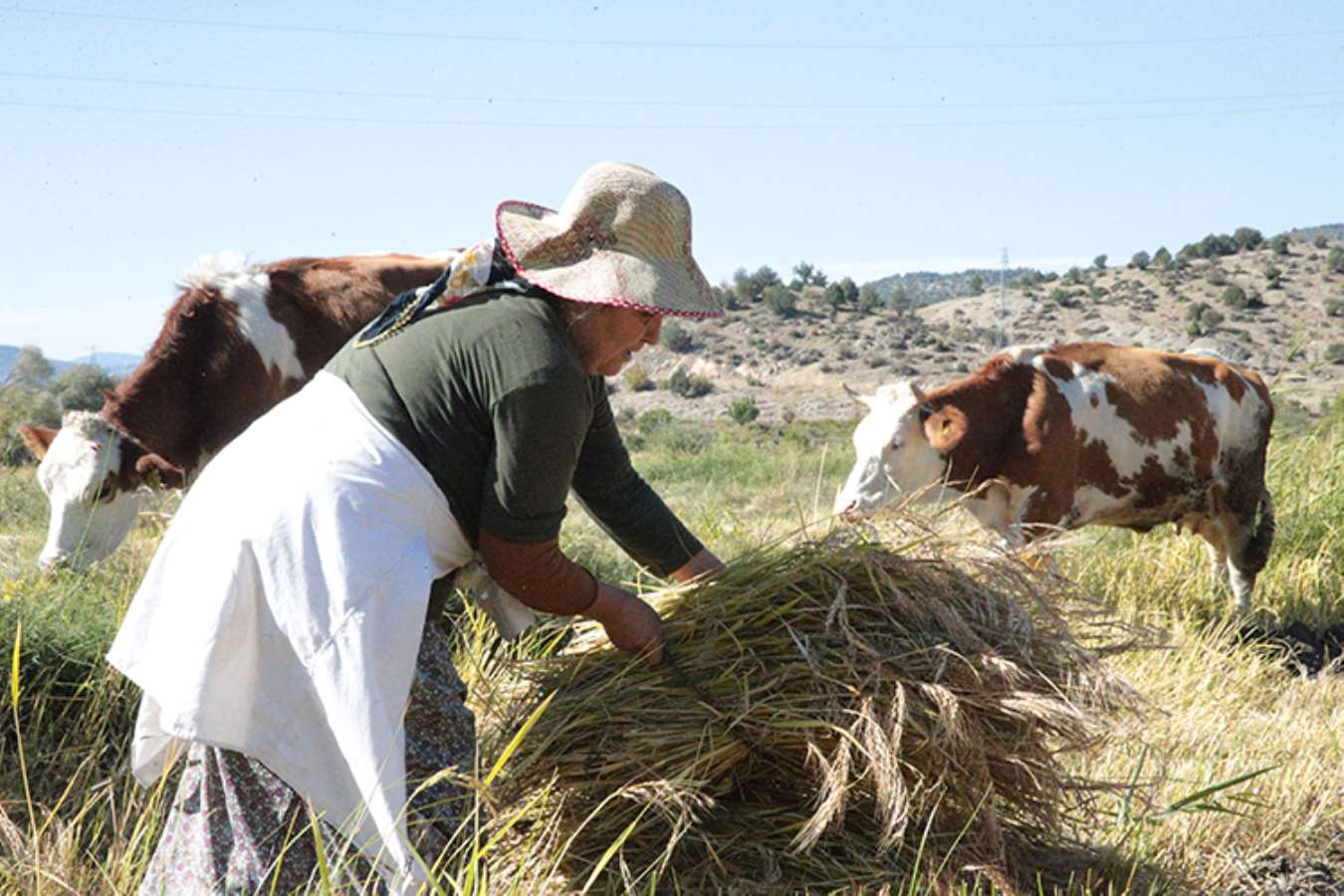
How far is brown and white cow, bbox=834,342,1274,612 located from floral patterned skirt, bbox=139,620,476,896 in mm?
4359

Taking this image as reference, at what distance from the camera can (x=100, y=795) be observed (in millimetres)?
3668

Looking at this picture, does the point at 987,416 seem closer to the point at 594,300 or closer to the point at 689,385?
the point at 594,300

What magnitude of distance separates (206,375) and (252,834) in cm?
411

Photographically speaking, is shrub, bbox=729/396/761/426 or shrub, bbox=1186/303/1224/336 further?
shrub, bbox=1186/303/1224/336

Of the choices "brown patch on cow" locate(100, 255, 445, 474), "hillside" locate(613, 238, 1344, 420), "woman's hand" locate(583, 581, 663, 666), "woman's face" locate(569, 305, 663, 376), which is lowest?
"hillside" locate(613, 238, 1344, 420)

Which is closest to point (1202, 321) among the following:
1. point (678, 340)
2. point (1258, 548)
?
point (678, 340)

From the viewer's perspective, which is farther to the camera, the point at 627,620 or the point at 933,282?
the point at 933,282

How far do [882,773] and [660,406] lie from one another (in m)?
38.2

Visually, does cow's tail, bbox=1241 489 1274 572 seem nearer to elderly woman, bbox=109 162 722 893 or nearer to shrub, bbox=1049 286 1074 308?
elderly woman, bbox=109 162 722 893

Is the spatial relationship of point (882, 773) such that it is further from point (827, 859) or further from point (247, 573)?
point (247, 573)

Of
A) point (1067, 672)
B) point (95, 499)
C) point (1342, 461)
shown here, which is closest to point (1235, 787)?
point (1067, 672)

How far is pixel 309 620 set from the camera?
2.61 meters

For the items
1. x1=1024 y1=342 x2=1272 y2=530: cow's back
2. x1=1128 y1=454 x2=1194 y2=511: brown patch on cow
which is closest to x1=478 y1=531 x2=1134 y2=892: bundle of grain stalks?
x1=1024 y1=342 x2=1272 y2=530: cow's back

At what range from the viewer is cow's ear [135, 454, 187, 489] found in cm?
625
